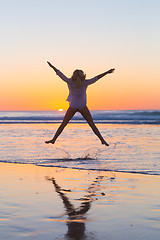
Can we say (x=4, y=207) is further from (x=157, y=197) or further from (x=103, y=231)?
(x=157, y=197)

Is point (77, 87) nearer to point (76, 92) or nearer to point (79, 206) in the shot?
point (76, 92)

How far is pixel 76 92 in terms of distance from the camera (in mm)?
8234

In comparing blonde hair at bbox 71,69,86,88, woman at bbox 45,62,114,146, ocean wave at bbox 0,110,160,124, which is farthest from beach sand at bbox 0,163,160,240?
ocean wave at bbox 0,110,160,124

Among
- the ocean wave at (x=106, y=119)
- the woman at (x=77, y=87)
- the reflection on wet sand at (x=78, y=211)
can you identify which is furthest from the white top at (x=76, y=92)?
the ocean wave at (x=106, y=119)

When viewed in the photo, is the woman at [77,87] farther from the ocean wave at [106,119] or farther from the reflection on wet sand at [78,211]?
the ocean wave at [106,119]

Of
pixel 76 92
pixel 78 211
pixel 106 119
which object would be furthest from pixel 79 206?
pixel 106 119

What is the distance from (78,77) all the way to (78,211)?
12.8 feet

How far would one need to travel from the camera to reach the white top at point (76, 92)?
8.14 m

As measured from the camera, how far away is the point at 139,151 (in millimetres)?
11789

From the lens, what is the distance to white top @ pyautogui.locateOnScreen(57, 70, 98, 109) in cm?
814

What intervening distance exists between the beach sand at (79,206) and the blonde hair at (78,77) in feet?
6.77

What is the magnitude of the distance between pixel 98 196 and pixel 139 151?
6303 millimetres

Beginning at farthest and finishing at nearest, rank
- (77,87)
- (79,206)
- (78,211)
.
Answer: (77,87), (79,206), (78,211)

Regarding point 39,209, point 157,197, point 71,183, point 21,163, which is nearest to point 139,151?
point 21,163
